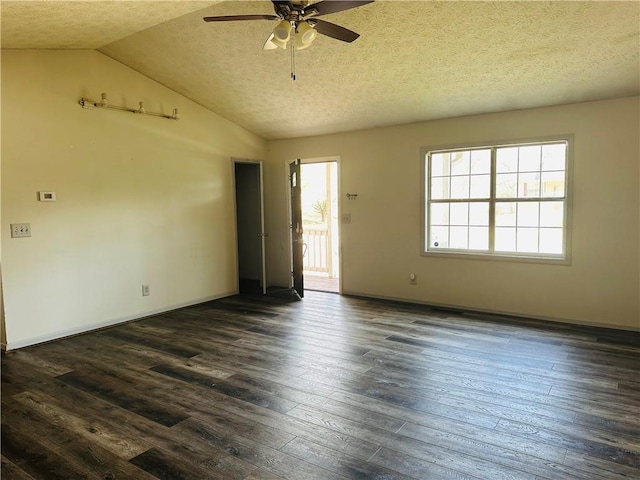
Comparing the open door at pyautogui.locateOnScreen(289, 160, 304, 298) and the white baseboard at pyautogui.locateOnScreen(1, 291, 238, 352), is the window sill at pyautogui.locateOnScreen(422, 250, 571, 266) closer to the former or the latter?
the open door at pyautogui.locateOnScreen(289, 160, 304, 298)

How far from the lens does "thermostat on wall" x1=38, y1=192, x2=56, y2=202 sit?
409 centimetres

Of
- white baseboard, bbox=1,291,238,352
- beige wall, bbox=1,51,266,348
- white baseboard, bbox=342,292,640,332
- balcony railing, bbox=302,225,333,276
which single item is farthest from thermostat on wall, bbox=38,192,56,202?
balcony railing, bbox=302,225,333,276

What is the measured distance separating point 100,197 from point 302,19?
3.28m

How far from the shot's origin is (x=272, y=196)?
681 centimetres

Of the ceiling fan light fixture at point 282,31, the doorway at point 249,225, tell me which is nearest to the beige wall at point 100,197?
the doorway at point 249,225

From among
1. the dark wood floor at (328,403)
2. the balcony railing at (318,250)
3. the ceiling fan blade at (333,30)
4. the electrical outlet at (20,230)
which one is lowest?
the dark wood floor at (328,403)

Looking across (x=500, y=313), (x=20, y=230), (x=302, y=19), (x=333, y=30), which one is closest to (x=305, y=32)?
(x=302, y=19)

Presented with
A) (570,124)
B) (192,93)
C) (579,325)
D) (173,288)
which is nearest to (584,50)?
(570,124)

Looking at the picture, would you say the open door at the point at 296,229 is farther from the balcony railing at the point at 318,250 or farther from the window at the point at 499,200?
the window at the point at 499,200

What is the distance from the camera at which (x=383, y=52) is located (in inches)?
154

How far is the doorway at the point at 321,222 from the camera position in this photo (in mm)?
8008

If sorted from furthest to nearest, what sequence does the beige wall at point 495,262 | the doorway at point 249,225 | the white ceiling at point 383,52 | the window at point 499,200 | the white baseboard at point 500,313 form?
1. the doorway at point 249,225
2. the window at point 499,200
3. the white baseboard at point 500,313
4. the beige wall at point 495,262
5. the white ceiling at point 383,52

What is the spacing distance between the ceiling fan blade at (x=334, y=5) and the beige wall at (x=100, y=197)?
3.20m

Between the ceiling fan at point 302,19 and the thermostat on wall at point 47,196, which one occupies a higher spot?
the ceiling fan at point 302,19
